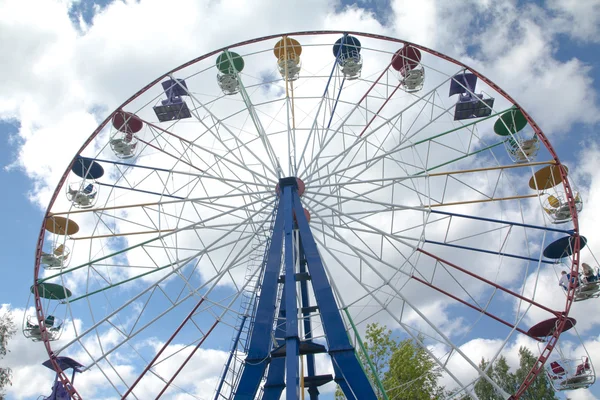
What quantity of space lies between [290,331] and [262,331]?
1.03m

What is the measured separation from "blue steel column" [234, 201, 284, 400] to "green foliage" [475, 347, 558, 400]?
27041 mm

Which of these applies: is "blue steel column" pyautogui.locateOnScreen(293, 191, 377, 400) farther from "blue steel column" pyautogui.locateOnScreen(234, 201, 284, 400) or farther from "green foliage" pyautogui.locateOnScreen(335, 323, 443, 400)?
"green foliage" pyautogui.locateOnScreen(335, 323, 443, 400)

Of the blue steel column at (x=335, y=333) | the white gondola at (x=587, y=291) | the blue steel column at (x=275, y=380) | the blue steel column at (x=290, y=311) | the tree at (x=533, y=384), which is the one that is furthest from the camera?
the tree at (x=533, y=384)

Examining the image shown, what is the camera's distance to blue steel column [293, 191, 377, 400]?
10.1 meters

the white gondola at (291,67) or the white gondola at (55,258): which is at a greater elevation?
the white gondola at (291,67)

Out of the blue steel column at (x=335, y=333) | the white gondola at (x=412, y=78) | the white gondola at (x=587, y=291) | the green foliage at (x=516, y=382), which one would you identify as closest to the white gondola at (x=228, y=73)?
the white gondola at (x=412, y=78)

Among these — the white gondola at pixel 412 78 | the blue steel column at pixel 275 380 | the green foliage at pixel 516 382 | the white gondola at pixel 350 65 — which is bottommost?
the blue steel column at pixel 275 380

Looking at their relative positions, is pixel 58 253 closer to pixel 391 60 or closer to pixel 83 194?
pixel 83 194

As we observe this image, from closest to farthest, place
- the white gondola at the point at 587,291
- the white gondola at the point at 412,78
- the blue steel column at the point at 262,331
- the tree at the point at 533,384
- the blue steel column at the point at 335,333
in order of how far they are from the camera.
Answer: the blue steel column at the point at 335,333, the blue steel column at the point at 262,331, the white gondola at the point at 587,291, the white gondola at the point at 412,78, the tree at the point at 533,384

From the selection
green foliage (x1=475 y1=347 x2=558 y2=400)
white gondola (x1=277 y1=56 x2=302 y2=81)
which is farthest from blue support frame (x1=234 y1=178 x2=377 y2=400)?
green foliage (x1=475 y1=347 x2=558 y2=400)

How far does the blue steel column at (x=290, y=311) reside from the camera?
957 cm

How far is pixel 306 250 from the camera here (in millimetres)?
11867

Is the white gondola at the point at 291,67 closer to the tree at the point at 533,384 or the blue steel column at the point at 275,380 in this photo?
the blue steel column at the point at 275,380

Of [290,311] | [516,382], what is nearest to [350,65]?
[290,311]
